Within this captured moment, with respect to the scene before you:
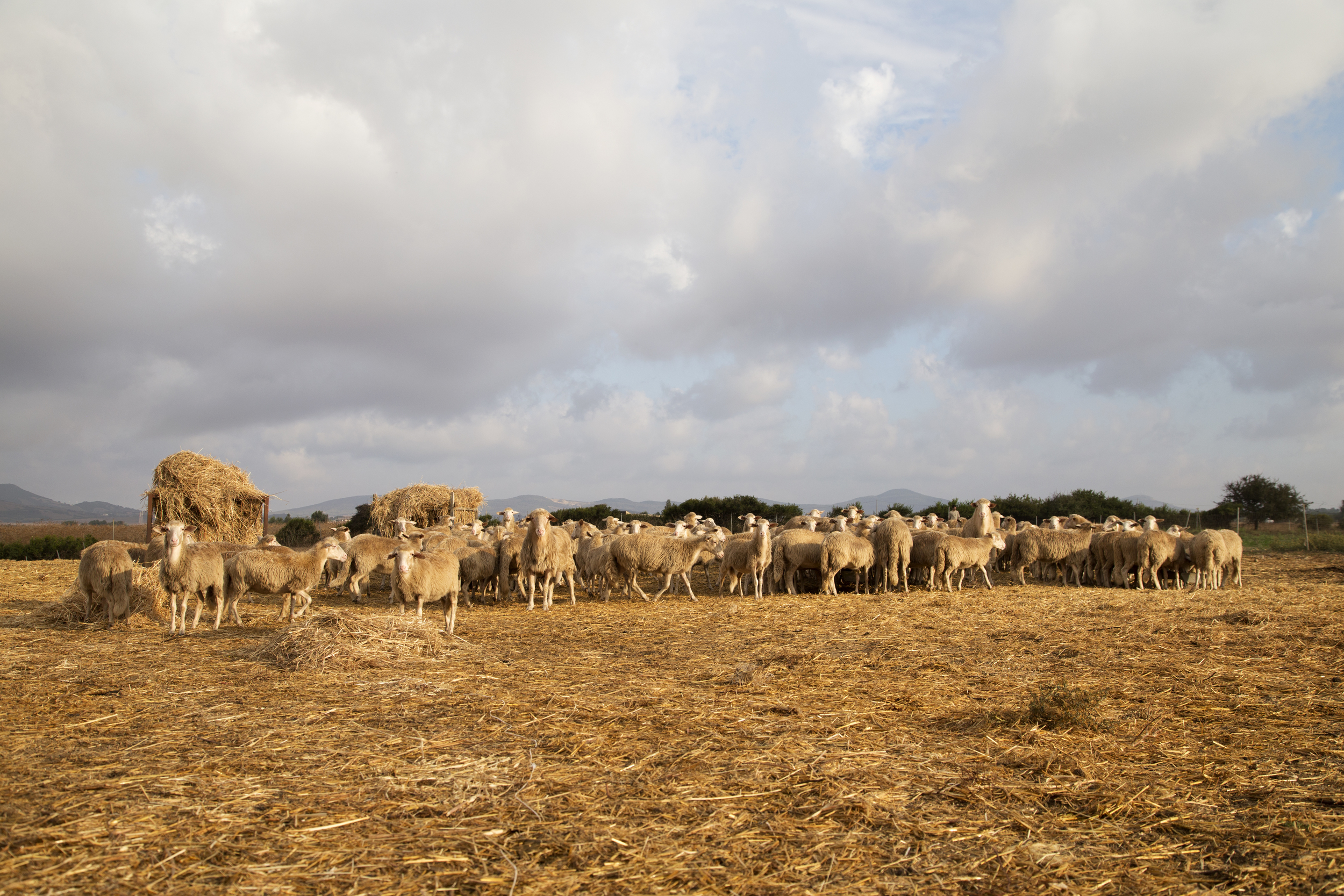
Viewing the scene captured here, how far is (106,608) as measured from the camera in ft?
43.8

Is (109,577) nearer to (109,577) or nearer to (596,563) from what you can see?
(109,577)

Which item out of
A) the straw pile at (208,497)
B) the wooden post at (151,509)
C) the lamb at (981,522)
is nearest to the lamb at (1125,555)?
the lamb at (981,522)

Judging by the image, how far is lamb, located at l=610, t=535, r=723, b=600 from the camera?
61.3 ft

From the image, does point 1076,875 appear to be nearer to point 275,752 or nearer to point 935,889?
point 935,889

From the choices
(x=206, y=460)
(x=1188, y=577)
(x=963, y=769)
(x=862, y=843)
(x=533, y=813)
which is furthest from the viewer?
(x=206, y=460)

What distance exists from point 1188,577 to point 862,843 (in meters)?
22.6

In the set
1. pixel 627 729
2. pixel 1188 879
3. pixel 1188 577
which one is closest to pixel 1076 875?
pixel 1188 879

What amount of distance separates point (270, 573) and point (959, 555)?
1573cm

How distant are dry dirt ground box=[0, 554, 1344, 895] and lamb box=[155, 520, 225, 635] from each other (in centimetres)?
172

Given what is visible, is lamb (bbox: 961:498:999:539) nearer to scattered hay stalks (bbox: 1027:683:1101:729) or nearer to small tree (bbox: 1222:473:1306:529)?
scattered hay stalks (bbox: 1027:683:1101:729)

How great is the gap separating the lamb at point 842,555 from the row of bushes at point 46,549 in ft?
93.8

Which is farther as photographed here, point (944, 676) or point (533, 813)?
point (944, 676)

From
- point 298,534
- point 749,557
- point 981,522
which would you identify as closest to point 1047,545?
point 981,522

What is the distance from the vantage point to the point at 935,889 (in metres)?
3.93
